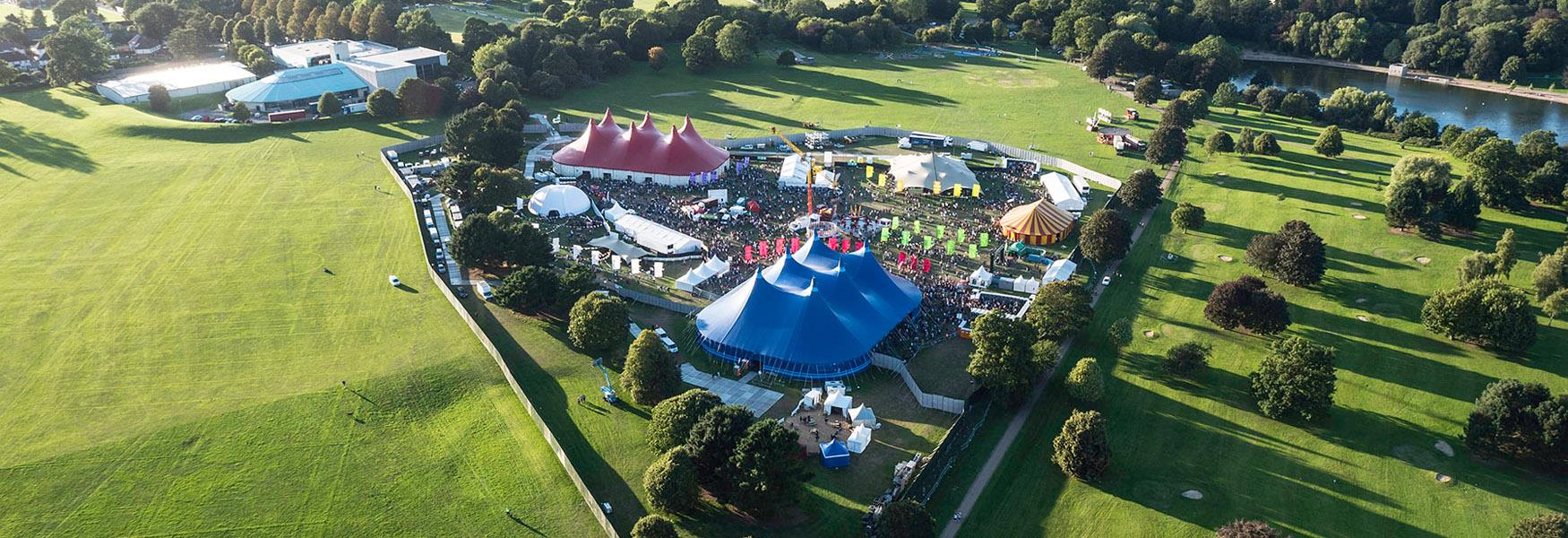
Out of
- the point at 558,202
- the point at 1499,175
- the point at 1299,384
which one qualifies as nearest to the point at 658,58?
the point at 558,202

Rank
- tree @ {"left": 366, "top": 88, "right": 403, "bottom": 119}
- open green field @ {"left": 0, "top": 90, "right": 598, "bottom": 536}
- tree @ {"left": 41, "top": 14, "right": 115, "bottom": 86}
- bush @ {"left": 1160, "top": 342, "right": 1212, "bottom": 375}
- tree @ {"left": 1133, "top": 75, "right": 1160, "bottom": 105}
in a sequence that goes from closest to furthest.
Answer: open green field @ {"left": 0, "top": 90, "right": 598, "bottom": 536} → bush @ {"left": 1160, "top": 342, "right": 1212, "bottom": 375} → tree @ {"left": 366, "top": 88, "right": 403, "bottom": 119} → tree @ {"left": 1133, "top": 75, "right": 1160, "bottom": 105} → tree @ {"left": 41, "top": 14, "right": 115, "bottom": 86}

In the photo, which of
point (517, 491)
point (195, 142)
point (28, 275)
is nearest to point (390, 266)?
point (28, 275)

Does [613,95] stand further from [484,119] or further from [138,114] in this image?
[138,114]

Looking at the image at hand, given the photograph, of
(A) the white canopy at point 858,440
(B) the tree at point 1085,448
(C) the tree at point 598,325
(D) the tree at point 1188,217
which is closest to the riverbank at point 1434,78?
(D) the tree at point 1188,217

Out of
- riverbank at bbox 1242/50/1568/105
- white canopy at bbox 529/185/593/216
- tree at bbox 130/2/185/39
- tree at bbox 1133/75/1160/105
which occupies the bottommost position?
white canopy at bbox 529/185/593/216

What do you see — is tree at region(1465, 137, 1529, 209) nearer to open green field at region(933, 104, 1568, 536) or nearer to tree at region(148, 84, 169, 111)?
open green field at region(933, 104, 1568, 536)

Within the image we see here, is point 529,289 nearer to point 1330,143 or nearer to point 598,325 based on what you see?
point 598,325

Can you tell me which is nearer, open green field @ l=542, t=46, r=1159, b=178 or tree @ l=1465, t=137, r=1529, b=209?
tree @ l=1465, t=137, r=1529, b=209

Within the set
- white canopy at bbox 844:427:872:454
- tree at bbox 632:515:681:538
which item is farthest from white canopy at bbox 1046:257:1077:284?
tree at bbox 632:515:681:538
